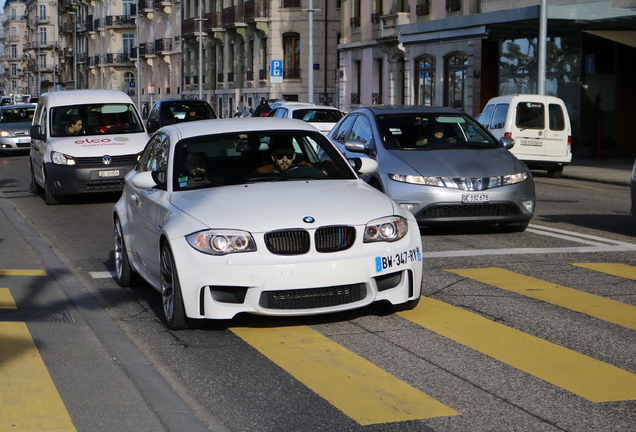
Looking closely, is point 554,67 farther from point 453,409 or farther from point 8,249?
point 453,409

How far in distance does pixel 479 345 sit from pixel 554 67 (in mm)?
→ 27895

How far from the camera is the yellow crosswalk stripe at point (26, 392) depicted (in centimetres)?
494

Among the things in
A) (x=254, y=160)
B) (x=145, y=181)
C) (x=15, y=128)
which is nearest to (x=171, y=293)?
(x=145, y=181)

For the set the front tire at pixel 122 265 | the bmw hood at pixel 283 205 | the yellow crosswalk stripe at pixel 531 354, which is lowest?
the yellow crosswalk stripe at pixel 531 354

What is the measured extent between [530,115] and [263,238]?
18.6 meters

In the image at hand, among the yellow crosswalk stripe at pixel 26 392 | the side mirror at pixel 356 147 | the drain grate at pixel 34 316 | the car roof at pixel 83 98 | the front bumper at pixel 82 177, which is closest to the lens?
the yellow crosswalk stripe at pixel 26 392

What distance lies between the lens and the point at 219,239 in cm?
671

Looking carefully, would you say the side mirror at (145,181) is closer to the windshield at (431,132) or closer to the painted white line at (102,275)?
the painted white line at (102,275)

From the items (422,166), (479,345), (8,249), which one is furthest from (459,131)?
(479,345)

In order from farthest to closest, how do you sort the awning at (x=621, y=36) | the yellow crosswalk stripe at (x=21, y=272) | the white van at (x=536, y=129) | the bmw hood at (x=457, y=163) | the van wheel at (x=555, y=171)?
the awning at (x=621, y=36) < the van wheel at (x=555, y=171) < the white van at (x=536, y=129) < the bmw hood at (x=457, y=163) < the yellow crosswalk stripe at (x=21, y=272)

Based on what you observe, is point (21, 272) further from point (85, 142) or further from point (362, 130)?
point (85, 142)

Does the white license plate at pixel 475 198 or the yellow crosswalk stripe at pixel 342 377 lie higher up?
the white license plate at pixel 475 198

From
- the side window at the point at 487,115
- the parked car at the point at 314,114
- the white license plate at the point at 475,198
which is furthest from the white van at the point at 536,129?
the white license plate at the point at 475,198

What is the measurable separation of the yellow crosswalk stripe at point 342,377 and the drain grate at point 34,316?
1.40 metres
